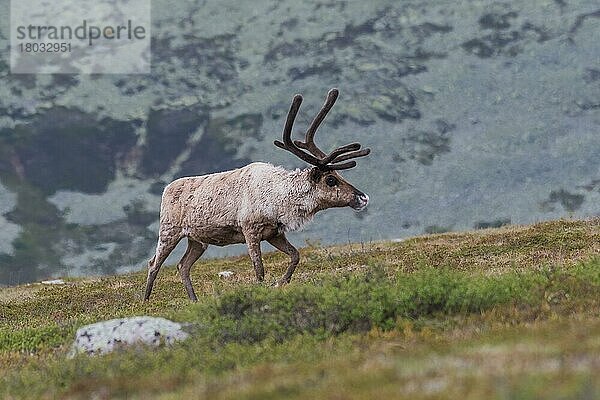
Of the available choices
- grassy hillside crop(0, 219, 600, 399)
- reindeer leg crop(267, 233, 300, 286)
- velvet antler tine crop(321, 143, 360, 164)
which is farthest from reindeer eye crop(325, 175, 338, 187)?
grassy hillside crop(0, 219, 600, 399)

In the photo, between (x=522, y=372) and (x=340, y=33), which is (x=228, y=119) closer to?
(x=340, y=33)

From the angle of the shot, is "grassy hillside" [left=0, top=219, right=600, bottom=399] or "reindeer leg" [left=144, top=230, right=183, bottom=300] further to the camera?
"reindeer leg" [left=144, top=230, right=183, bottom=300]

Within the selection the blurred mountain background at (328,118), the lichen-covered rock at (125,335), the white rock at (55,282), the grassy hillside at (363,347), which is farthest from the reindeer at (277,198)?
the blurred mountain background at (328,118)

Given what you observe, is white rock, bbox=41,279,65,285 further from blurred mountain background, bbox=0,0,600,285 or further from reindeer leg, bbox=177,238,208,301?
blurred mountain background, bbox=0,0,600,285

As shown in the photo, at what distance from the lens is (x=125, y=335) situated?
12102mm

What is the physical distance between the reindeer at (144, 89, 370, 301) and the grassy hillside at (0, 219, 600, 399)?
3474 mm

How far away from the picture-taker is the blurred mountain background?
97438mm

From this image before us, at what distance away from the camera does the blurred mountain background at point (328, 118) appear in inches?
3836

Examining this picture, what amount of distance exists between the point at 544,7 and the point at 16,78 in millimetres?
72020

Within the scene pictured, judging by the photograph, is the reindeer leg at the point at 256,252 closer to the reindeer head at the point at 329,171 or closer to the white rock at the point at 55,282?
the reindeer head at the point at 329,171

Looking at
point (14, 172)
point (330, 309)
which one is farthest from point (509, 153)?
point (330, 309)

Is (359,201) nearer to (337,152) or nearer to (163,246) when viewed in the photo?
(337,152)

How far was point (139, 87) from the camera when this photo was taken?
12494cm

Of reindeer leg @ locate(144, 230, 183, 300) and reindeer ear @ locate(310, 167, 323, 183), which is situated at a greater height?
reindeer ear @ locate(310, 167, 323, 183)
